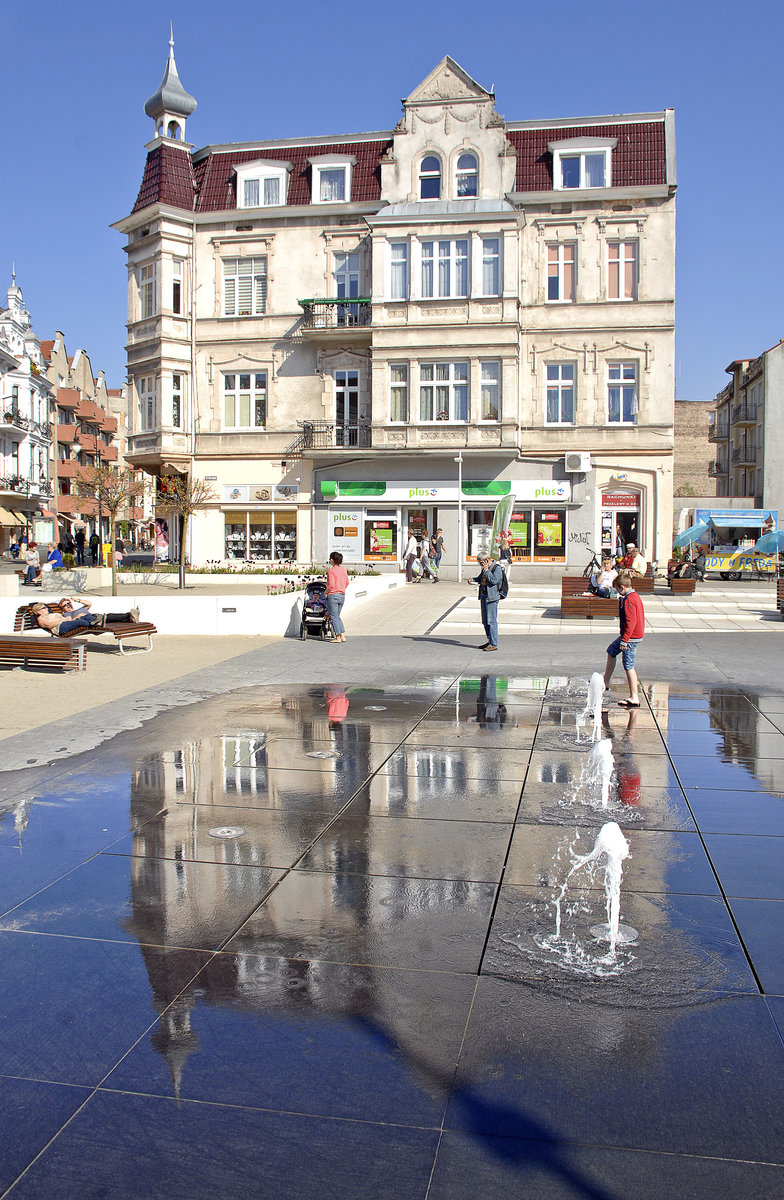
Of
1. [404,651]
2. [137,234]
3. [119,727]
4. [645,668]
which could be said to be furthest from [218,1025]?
[137,234]

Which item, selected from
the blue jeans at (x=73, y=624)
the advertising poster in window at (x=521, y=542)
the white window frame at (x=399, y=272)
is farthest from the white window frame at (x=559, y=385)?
the blue jeans at (x=73, y=624)

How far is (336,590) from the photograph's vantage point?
17.1 metres

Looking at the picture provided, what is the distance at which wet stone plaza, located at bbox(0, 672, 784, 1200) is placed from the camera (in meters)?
3.09

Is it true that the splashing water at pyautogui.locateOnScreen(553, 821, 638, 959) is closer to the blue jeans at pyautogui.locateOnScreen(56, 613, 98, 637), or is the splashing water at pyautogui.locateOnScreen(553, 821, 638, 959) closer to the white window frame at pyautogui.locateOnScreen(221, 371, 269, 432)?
the blue jeans at pyautogui.locateOnScreen(56, 613, 98, 637)

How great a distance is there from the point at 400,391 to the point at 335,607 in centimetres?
1985

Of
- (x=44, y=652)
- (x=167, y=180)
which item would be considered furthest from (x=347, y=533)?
(x=44, y=652)

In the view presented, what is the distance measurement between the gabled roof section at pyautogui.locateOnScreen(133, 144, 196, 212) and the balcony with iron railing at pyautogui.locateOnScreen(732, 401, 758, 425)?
40294 mm

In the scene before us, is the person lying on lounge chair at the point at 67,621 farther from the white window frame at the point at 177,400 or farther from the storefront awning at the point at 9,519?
the storefront awning at the point at 9,519

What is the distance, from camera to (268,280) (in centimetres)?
3688

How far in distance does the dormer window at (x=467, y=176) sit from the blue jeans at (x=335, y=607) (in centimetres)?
2295

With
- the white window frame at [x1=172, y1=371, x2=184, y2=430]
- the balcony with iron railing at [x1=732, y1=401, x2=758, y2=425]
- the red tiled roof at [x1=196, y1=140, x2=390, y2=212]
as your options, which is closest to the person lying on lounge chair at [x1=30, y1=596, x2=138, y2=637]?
the white window frame at [x1=172, y1=371, x2=184, y2=430]

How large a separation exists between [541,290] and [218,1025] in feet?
112

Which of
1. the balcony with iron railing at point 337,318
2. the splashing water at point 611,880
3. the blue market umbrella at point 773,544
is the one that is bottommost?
the splashing water at point 611,880

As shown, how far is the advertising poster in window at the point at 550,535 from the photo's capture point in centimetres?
3503
